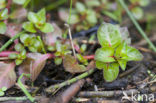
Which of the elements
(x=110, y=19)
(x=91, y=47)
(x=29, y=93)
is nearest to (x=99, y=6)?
(x=110, y=19)

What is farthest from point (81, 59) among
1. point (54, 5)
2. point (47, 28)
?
point (54, 5)

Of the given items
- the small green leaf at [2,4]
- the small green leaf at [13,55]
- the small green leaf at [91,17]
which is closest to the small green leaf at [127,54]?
the small green leaf at [91,17]

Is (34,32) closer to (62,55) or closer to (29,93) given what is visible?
(62,55)

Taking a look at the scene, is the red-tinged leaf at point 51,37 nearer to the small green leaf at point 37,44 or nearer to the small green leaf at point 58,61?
the small green leaf at point 37,44

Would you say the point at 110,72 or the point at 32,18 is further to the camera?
the point at 32,18

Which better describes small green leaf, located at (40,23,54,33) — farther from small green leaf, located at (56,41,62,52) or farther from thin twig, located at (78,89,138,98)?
thin twig, located at (78,89,138,98)

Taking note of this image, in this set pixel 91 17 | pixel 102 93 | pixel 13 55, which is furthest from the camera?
pixel 91 17

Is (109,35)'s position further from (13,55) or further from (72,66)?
A: (13,55)
